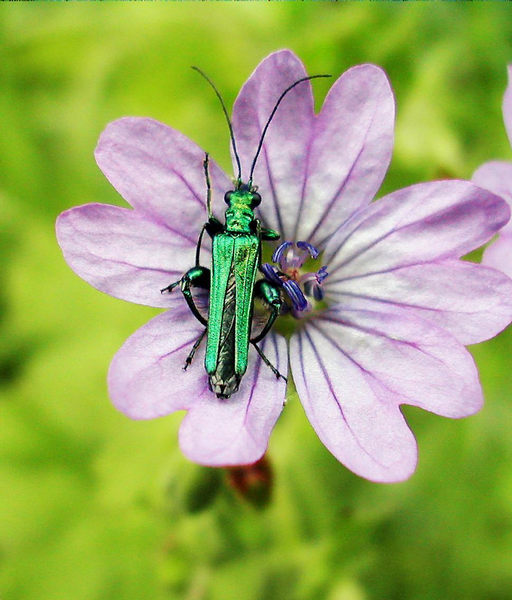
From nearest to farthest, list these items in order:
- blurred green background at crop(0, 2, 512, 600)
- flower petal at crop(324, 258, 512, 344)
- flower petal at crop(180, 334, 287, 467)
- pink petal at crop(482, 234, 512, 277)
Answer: flower petal at crop(180, 334, 287, 467), flower petal at crop(324, 258, 512, 344), pink petal at crop(482, 234, 512, 277), blurred green background at crop(0, 2, 512, 600)

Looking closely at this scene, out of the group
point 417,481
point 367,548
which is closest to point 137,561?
point 367,548

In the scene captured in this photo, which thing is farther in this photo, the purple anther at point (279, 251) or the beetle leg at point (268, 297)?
the purple anther at point (279, 251)

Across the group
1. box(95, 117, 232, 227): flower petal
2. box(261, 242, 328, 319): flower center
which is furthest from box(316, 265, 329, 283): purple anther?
box(95, 117, 232, 227): flower petal

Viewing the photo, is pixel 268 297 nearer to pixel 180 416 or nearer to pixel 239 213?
pixel 239 213

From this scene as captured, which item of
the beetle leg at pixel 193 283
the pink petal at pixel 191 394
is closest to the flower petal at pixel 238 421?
the pink petal at pixel 191 394

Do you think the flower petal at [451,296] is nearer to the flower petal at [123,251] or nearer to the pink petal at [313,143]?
the pink petal at [313,143]

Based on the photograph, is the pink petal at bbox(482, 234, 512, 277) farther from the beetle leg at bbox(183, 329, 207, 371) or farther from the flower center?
the beetle leg at bbox(183, 329, 207, 371)
